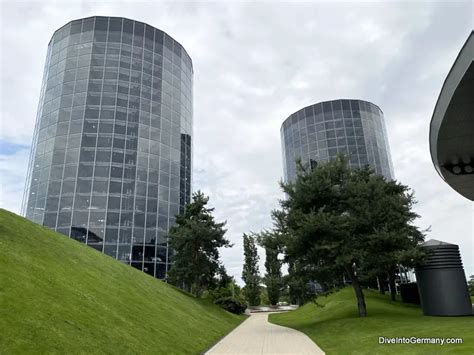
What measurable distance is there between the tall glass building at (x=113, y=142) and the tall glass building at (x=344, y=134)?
2299cm

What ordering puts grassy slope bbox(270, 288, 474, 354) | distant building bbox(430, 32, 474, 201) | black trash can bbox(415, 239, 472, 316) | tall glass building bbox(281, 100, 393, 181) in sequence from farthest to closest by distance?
tall glass building bbox(281, 100, 393, 181), black trash can bbox(415, 239, 472, 316), grassy slope bbox(270, 288, 474, 354), distant building bbox(430, 32, 474, 201)

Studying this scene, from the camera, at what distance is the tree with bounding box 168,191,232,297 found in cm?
3266

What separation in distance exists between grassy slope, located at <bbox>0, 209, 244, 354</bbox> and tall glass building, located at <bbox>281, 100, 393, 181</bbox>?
145 ft

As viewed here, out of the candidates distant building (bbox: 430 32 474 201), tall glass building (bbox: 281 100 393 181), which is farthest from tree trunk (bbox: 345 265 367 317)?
tall glass building (bbox: 281 100 393 181)

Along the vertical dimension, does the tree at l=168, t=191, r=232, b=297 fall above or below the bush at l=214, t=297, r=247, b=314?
above

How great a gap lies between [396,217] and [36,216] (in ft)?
123

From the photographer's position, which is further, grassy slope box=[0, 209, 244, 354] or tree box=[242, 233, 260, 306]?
tree box=[242, 233, 260, 306]

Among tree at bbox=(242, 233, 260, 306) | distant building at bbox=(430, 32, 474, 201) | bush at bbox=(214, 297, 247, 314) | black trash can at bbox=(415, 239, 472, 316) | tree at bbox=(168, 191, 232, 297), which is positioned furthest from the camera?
tree at bbox=(242, 233, 260, 306)

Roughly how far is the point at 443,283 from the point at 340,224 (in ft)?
24.2

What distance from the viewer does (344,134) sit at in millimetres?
59719

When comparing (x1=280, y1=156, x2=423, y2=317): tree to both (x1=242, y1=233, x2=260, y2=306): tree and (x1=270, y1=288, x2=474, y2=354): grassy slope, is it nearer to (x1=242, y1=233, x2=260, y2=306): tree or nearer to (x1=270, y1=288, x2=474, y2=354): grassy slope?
(x1=270, y1=288, x2=474, y2=354): grassy slope

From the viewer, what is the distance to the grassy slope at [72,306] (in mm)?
8766

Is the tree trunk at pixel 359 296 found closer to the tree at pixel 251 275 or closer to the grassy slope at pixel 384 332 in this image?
the grassy slope at pixel 384 332

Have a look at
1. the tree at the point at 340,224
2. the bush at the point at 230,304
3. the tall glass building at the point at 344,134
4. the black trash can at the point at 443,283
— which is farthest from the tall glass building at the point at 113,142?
the black trash can at the point at 443,283
